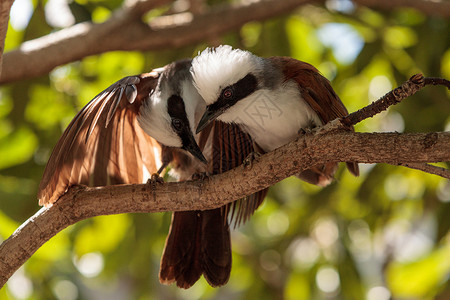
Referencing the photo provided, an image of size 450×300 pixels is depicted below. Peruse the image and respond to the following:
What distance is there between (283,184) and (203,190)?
8.94ft

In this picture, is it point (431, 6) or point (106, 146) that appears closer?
point (106, 146)

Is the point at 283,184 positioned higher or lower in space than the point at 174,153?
lower

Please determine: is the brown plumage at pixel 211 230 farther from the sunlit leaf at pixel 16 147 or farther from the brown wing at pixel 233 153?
the sunlit leaf at pixel 16 147

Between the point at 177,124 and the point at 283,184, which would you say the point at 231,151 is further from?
the point at 283,184

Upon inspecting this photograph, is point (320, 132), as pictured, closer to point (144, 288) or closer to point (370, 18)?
point (370, 18)

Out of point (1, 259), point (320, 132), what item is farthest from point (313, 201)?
point (1, 259)

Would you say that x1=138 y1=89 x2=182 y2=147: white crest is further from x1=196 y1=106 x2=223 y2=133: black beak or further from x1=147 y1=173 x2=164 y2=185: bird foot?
x1=147 y1=173 x2=164 y2=185: bird foot

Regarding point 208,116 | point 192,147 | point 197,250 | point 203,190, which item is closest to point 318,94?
point 208,116

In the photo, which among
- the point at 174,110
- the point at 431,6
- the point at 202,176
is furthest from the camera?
the point at 431,6

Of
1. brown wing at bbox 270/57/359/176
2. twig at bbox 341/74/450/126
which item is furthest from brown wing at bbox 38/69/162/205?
twig at bbox 341/74/450/126

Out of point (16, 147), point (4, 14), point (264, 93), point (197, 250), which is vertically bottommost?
point (197, 250)

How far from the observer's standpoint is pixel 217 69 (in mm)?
2865

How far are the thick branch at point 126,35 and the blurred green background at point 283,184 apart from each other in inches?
9.5

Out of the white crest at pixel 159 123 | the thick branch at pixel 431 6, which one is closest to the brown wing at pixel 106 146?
the white crest at pixel 159 123
